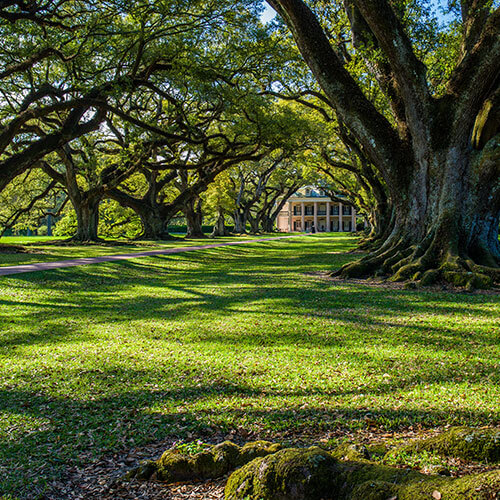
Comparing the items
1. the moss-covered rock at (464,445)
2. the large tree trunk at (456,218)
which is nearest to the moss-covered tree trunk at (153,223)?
the large tree trunk at (456,218)

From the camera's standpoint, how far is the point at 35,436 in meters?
2.98

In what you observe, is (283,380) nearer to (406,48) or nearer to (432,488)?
(432,488)

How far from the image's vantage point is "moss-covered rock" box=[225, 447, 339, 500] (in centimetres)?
184

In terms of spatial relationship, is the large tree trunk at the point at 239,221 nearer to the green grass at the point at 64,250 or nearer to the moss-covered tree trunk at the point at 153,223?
the moss-covered tree trunk at the point at 153,223

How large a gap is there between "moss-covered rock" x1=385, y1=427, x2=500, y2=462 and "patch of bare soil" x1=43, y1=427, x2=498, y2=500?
1.6 inches

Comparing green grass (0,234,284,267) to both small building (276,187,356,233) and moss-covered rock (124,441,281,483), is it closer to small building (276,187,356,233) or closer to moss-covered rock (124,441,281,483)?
moss-covered rock (124,441,281,483)

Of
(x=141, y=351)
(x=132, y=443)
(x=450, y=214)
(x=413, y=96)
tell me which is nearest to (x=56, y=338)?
(x=141, y=351)

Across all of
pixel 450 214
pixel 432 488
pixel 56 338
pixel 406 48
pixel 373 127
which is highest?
pixel 406 48

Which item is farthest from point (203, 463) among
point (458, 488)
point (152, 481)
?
point (458, 488)

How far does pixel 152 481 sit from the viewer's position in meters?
2.33

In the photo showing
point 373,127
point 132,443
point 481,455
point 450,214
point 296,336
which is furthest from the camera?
point 373,127

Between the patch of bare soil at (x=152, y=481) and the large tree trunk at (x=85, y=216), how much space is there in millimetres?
26438

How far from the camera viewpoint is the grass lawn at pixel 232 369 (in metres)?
3.02

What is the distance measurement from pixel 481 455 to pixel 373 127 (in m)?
9.48
